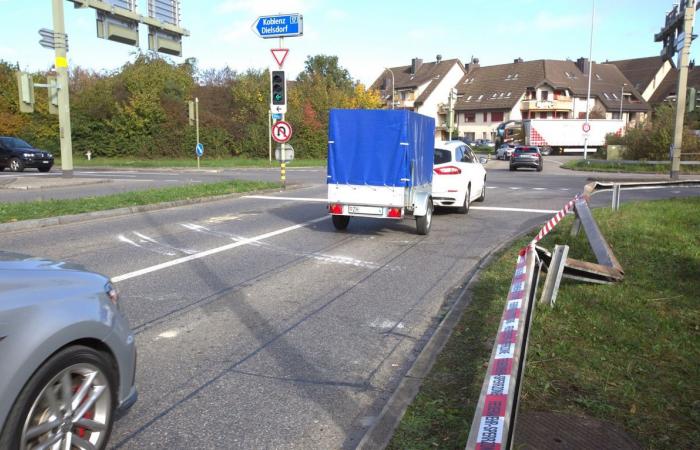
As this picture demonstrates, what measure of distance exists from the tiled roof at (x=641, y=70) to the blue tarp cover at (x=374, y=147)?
8801 cm

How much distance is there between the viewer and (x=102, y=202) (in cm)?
1382

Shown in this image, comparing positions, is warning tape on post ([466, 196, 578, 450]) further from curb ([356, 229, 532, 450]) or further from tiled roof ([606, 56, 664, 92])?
tiled roof ([606, 56, 664, 92])

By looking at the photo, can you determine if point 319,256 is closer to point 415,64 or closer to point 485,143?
point 485,143

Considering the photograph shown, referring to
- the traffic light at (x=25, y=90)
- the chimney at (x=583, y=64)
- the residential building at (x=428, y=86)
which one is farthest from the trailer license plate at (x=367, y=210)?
the chimney at (x=583, y=64)

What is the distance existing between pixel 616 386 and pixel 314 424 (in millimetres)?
2051

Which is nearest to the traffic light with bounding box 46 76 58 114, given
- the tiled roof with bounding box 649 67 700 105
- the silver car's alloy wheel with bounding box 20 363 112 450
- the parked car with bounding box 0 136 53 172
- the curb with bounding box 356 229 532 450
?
the parked car with bounding box 0 136 53 172

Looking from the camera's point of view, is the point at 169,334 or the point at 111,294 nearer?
the point at 111,294

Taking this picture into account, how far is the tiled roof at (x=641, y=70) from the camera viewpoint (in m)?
87.2

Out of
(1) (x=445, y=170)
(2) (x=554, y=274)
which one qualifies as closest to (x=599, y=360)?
(2) (x=554, y=274)

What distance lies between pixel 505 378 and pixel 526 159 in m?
34.8

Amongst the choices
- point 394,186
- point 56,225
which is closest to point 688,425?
point 394,186

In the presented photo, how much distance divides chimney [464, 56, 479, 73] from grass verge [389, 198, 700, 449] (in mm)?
84949

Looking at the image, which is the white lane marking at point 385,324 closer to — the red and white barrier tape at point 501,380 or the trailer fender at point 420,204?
the red and white barrier tape at point 501,380

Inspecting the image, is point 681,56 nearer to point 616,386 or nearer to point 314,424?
point 616,386
